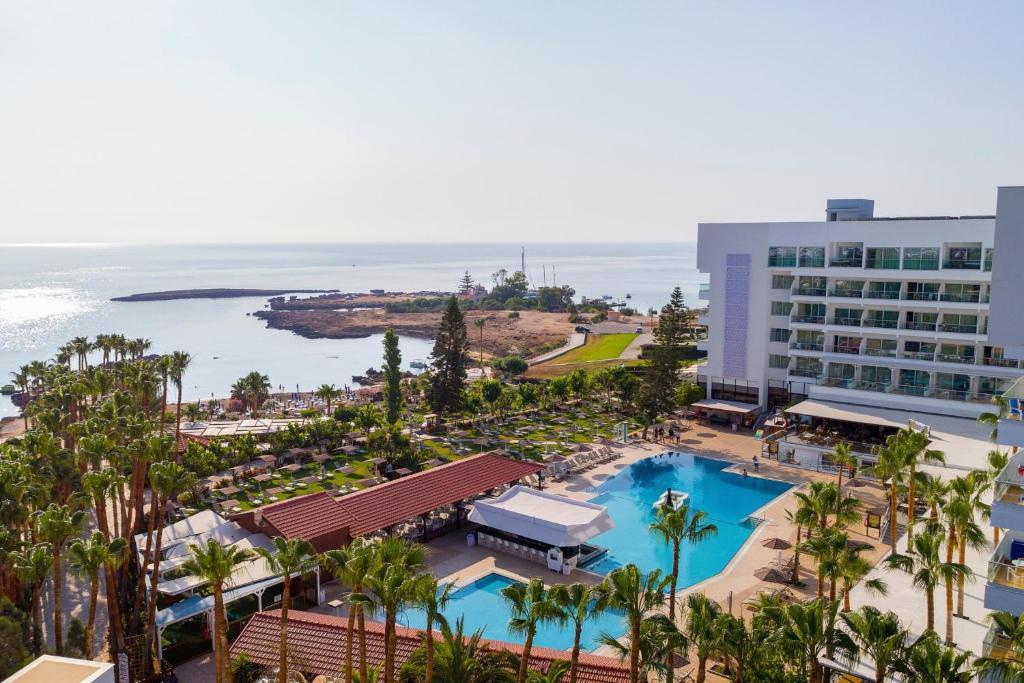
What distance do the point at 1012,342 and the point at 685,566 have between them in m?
13.9

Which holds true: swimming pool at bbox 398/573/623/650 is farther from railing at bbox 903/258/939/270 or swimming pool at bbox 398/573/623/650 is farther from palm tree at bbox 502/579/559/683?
railing at bbox 903/258/939/270

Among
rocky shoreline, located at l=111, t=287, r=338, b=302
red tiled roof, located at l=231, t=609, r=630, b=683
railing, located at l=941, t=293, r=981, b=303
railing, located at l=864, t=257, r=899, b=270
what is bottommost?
rocky shoreline, located at l=111, t=287, r=338, b=302

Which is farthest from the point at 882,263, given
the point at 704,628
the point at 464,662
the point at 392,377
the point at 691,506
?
the point at 464,662

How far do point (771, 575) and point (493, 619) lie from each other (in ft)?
30.8

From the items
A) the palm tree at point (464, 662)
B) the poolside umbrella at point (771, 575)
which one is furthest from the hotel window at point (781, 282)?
the palm tree at point (464, 662)

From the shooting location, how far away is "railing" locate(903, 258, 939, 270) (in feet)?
131

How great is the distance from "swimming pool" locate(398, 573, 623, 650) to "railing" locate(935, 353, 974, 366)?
91.4ft

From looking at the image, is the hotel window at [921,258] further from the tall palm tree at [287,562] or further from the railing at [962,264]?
the tall palm tree at [287,562]

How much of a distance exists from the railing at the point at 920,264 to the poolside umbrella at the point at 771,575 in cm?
2345

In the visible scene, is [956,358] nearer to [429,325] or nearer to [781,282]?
[781,282]

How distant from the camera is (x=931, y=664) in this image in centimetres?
1276

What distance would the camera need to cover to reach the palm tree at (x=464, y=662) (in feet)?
52.3

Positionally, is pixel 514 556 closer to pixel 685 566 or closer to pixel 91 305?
pixel 685 566

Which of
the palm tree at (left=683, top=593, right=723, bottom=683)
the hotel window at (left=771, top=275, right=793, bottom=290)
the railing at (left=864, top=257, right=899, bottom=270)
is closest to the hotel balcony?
the palm tree at (left=683, top=593, right=723, bottom=683)
